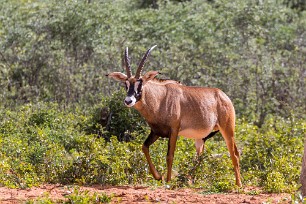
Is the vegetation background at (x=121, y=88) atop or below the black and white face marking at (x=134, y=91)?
below

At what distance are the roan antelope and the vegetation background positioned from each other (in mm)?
365

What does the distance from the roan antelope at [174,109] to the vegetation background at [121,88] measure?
0.36 metres

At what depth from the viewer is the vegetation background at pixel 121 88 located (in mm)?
11836

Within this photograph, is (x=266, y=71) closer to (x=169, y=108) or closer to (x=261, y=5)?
(x=261, y=5)

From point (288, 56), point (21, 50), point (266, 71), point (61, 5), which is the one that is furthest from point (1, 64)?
point (288, 56)

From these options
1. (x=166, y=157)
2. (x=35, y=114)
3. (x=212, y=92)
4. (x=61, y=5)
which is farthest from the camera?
(x=61, y=5)

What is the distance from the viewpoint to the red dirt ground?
9.17m

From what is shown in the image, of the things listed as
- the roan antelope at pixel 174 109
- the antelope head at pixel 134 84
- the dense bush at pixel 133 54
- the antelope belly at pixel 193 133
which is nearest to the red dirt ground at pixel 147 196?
Result: the roan antelope at pixel 174 109

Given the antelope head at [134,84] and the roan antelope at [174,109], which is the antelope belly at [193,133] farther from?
the antelope head at [134,84]

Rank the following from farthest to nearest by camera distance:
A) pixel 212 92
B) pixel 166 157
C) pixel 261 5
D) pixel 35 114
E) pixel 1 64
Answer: pixel 261 5, pixel 1 64, pixel 35 114, pixel 212 92, pixel 166 157

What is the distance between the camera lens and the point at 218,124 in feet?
42.4

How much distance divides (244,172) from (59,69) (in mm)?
8320

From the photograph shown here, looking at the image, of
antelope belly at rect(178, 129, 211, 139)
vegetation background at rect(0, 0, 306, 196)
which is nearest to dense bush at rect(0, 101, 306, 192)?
vegetation background at rect(0, 0, 306, 196)

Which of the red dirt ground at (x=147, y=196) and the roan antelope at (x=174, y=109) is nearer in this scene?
the red dirt ground at (x=147, y=196)
